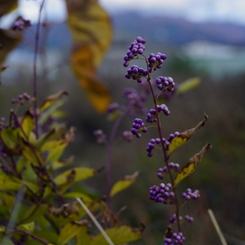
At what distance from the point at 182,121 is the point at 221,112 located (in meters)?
0.49

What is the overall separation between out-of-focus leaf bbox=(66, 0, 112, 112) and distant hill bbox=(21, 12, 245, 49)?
293 cm

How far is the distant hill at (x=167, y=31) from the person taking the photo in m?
5.52

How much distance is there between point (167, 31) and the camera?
790 centimetres

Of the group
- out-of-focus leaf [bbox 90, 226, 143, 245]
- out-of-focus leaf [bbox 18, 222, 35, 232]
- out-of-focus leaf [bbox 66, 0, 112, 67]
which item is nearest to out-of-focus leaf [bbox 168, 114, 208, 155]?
out-of-focus leaf [bbox 90, 226, 143, 245]

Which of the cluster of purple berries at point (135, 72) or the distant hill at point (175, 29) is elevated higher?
the cluster of purple berries at point (135, 72)

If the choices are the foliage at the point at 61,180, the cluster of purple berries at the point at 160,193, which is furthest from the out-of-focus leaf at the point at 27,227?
the cluster of purple berries at the point at 160,193

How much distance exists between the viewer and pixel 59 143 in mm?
706

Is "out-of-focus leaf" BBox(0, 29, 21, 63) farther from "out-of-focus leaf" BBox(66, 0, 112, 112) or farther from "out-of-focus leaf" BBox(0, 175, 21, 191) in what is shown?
"out-of-focus leaf" BBox(0, 175, 21, 191)

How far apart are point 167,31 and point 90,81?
6850 mm

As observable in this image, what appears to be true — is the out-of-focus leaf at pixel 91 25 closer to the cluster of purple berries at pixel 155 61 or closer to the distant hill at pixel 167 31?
the cluster of purple berries at pixel 155 61

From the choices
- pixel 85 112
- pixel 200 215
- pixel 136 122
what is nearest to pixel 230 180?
pixel 200 215

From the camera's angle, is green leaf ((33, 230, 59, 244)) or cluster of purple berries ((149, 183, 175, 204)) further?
green leaf ((33, 230, 59, 244))

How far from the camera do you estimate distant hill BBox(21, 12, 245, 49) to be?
18.1 feet

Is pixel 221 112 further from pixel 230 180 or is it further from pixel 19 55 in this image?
pixel 19 55
